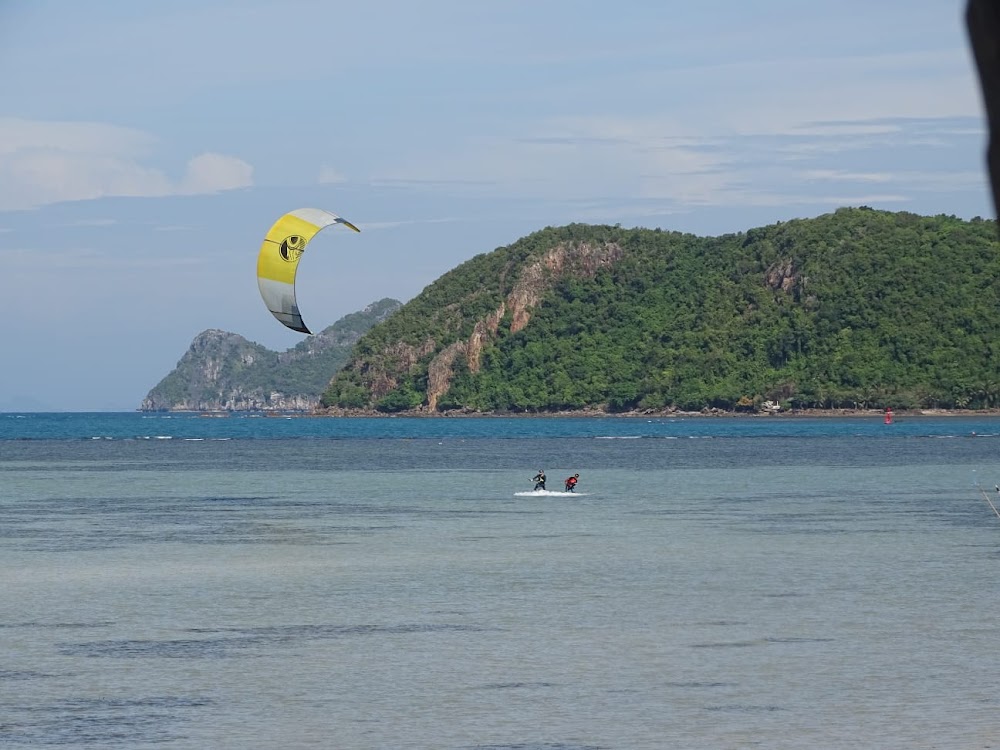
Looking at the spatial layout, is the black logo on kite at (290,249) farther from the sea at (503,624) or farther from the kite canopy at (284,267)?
the sea at (503,624)

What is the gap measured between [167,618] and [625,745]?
1177 centimetres

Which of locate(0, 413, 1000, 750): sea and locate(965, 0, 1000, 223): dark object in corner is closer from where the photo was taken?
locate(965, 0, 1000, 223): dark object in corner

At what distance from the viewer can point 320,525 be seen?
4641 cm

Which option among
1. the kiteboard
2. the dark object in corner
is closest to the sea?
the kiteboard

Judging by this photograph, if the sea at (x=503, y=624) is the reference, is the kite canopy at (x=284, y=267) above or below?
above

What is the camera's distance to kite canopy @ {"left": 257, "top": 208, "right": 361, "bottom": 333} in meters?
31.9

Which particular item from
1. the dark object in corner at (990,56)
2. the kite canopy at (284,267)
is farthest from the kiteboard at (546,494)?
the dark object in corner at (990,56)

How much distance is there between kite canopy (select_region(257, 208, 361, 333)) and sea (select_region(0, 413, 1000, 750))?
5.40m

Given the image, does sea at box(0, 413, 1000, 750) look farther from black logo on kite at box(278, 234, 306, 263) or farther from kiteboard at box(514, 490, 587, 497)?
black logo on kite at box(278, 234, 306, 263)

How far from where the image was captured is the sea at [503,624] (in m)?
16.6

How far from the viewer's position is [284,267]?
32.1m

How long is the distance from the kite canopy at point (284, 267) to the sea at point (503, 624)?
5.40 meters

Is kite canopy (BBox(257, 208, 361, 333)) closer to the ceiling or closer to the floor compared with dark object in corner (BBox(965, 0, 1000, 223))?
closer to the ceiling

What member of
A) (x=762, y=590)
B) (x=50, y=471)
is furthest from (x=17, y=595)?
(x=50, y=471)
